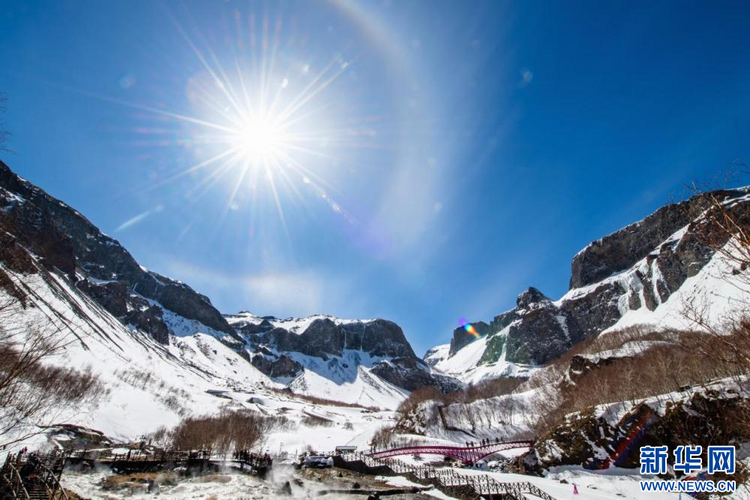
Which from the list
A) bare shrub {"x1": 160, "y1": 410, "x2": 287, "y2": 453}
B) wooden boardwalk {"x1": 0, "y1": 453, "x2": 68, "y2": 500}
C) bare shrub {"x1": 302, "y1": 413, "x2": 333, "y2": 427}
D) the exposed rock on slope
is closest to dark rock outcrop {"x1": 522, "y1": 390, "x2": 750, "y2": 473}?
the exposed rock on slope

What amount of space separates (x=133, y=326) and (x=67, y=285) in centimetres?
5812

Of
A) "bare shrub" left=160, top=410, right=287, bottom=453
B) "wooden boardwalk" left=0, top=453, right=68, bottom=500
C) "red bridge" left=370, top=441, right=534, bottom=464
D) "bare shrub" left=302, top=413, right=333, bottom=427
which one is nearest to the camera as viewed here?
"wooden boardwalk" left=0, top=453, right=68, bottom=500

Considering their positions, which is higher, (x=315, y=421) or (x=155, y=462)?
(x=315, y=421)

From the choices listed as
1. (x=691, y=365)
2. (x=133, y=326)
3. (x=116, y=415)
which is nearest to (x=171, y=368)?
(x=133, y=326)

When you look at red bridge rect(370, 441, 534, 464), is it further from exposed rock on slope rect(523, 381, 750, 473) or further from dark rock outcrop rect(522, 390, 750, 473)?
dark rock outcrop rect(522, 390, 750, 473)

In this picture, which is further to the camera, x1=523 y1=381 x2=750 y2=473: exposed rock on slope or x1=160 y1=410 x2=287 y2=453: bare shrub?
x1=160 y1=410 x2=287 y2=453: bare shrub

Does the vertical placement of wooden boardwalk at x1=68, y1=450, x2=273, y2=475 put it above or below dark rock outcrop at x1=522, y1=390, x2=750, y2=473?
below

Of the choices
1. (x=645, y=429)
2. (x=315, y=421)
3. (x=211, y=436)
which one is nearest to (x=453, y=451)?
(x=645, y=429)

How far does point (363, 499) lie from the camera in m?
26.0

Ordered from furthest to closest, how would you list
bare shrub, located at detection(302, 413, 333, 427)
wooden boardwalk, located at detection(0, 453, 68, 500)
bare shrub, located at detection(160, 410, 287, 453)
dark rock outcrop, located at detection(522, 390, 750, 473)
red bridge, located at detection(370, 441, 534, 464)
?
bare shrub, located at detection(302, 413, 333, 427), bare shrub, located at detection(160, 410, 287, 453), red bridge, located at detection(370, 441, 534, 464), dark rock outcrop, located at detection(522, 390, 750, 473), wooden boardwalk, located at detection(0, 453, 68, 500)

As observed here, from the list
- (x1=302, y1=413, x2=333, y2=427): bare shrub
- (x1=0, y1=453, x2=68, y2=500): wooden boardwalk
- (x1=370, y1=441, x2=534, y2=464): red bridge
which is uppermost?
(x1=302, y1=413, x2=333, y2=427): bare shrub

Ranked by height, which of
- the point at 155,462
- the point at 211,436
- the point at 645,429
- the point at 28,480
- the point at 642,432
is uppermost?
the point at 211,436

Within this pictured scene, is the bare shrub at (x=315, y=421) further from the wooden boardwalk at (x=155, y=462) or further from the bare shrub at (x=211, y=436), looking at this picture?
the wooden boardwalk at (x=155, y=462)

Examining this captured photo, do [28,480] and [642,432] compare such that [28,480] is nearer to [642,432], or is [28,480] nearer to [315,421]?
[642,432]
